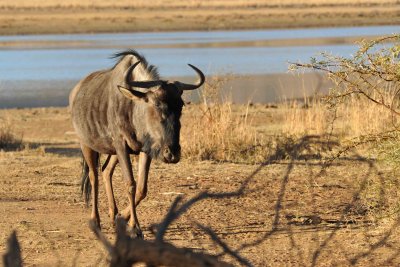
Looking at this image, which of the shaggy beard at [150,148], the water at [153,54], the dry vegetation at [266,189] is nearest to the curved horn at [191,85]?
the shaggy beard at [150,148]

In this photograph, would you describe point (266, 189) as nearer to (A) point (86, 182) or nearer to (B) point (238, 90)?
(A) point (86, 182)

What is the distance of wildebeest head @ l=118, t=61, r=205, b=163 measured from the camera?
8870mm

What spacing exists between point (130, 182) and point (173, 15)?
60.8m

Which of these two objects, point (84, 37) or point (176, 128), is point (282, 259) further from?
point (84, 37)

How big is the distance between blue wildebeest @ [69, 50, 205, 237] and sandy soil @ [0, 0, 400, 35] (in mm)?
40441

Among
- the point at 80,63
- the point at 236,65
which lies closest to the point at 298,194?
the point at 236,65

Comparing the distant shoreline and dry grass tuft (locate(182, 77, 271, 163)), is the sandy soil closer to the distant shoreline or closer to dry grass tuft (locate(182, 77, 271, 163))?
the distant shoreline

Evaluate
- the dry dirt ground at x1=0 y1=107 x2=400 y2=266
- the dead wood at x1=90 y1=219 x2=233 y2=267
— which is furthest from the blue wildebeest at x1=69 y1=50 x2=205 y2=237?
the dead wood at x1=90 y1=219 x2=233 y2=267

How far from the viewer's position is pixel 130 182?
9320 mm

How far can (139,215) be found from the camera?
10.3m

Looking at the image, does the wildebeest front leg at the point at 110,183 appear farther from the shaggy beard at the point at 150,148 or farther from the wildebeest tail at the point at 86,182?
the shaggy beard at the point at 150,148

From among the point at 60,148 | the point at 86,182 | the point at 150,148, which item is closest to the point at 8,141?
the point at 60,148

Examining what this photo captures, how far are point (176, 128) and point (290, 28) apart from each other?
5311 cm

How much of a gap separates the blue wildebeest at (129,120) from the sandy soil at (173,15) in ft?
133
